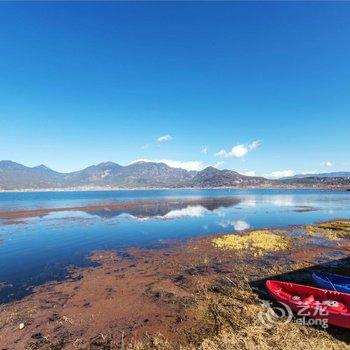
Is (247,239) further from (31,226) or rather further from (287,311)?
(31,226)

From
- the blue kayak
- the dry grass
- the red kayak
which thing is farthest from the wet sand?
the blue kayak

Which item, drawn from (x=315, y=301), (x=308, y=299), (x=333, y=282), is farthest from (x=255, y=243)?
(x=315, y=301)

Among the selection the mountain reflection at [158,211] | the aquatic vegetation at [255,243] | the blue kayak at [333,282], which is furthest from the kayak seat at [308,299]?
the mountain reflection at [158,211]

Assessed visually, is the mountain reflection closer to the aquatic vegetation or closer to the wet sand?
the aquatic vegetation

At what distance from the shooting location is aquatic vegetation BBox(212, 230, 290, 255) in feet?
109

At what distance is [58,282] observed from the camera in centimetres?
2427

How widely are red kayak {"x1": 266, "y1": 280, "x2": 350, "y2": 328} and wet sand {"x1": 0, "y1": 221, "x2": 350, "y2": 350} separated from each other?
0.71 meters

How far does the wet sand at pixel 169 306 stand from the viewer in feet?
46.8

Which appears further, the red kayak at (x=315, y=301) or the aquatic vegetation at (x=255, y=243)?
the aquatic vegetation at (x=255, y=243)

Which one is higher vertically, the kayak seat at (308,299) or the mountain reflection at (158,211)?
the kayak seat at (308,299)

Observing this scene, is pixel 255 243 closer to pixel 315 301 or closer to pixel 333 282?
pixel 333 282

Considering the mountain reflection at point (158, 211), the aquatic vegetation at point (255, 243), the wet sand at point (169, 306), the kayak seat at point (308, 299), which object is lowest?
the mountain reflection at point (158, 211)

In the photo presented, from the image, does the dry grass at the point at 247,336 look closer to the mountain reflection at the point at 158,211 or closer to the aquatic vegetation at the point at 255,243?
the aquatic vegetation at the point at 255,243

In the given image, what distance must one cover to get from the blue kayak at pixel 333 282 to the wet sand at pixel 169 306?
2126mm
